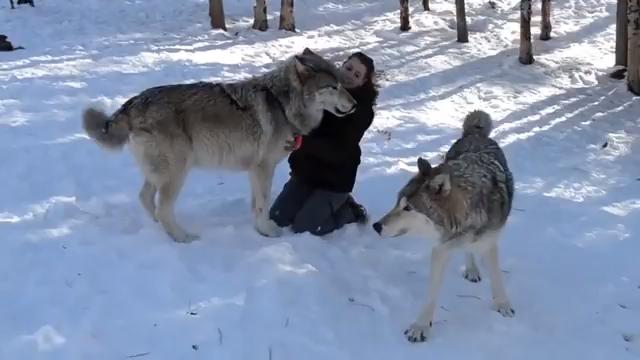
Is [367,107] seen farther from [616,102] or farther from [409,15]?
[409,15]

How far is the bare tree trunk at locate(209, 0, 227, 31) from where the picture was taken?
1527 centimetres

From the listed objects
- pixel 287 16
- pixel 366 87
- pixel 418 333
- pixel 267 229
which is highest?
pixel 366 87

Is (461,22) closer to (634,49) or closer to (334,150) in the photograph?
(634,49)

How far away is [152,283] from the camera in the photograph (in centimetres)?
491

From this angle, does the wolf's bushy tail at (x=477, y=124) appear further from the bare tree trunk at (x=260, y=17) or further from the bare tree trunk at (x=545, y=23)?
the bare tree trunk at (x=545, y=23)

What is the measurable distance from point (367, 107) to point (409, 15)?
1308 cm

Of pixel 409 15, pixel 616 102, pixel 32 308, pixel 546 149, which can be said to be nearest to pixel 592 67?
pixel 616 102

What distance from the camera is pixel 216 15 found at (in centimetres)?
1535

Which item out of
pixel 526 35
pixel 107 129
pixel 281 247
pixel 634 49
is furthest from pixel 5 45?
pixel 634 49

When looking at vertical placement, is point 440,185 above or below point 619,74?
above

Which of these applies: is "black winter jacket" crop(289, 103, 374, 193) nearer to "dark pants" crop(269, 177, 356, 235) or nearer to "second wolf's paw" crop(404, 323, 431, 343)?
"dark pants" crop(269, 177, 356, 235)

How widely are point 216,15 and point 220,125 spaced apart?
1020cm

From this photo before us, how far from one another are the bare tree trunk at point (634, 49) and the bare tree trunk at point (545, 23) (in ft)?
13.1

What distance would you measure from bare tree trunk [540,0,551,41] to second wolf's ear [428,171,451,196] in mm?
14535
